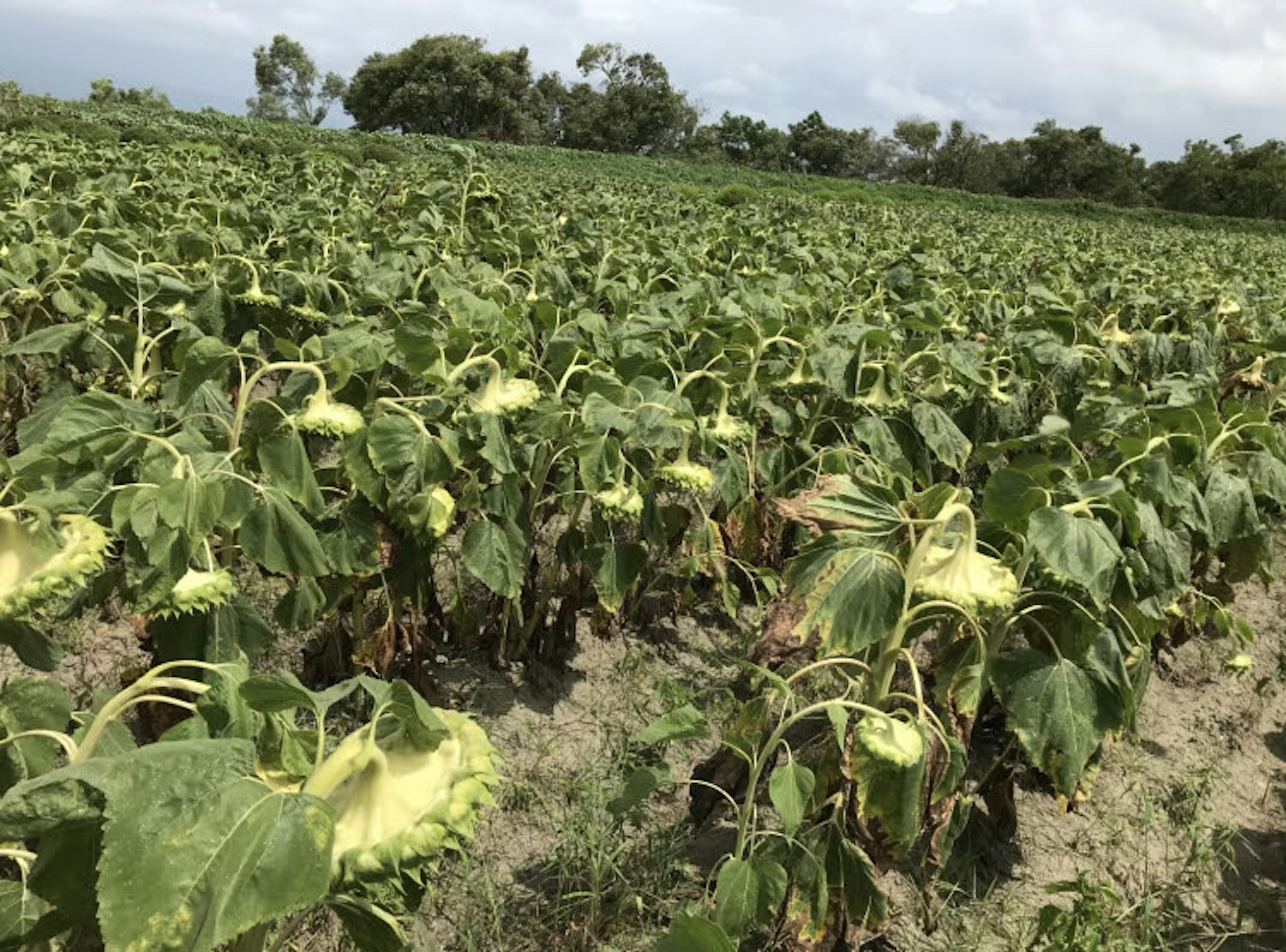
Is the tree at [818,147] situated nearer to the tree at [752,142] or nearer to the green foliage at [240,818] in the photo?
the tree at [752,142]

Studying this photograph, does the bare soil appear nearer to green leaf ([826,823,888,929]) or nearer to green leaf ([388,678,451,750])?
green leaf ([826,823,888,929])

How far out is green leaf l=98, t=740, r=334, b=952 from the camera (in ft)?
2.98

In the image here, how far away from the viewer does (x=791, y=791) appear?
193 centimetres

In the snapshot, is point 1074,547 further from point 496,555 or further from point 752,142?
point 752,142

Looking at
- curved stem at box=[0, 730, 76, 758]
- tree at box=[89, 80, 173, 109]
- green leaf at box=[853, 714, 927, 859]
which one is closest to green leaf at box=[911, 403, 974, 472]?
green leaf at box=[853, 714, 927, 859]

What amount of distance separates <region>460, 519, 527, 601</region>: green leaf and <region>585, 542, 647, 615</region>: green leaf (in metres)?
0.27

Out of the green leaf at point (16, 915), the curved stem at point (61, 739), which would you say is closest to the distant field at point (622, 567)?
the green leaf at point (16, 915)

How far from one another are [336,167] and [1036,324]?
875 centimetres

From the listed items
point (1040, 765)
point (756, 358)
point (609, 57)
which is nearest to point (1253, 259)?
point (756, 358)

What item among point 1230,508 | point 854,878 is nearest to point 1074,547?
point 854,878

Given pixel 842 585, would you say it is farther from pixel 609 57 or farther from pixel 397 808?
pixel 609 57

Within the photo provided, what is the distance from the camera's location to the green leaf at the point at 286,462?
2281mm

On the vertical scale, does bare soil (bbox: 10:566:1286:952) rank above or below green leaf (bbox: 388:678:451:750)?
below

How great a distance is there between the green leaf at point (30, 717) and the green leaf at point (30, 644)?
3 cm
